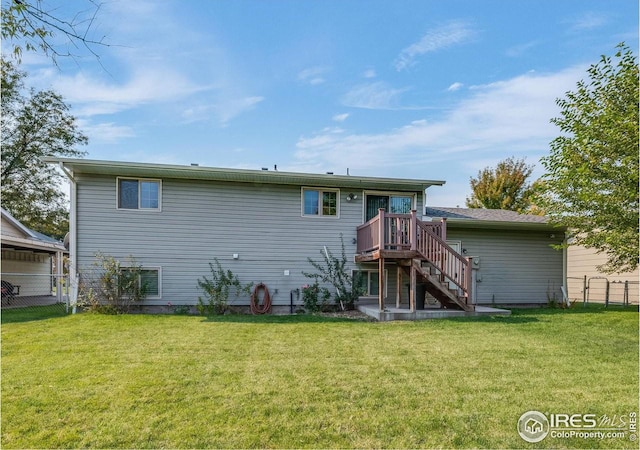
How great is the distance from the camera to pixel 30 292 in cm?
1461

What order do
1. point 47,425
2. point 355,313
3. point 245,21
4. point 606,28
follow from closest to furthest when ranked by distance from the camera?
point 47,425
point 245,21
point 606,28
point 355,313

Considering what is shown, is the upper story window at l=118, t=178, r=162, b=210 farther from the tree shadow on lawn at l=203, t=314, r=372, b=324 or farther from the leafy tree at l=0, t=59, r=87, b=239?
the leafy tree at l=0, t=59, r=87, b=239

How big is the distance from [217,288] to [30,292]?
1000 centimetres

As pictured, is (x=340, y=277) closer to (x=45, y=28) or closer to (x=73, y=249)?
(x=73, y=249)

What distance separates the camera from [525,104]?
9719mm

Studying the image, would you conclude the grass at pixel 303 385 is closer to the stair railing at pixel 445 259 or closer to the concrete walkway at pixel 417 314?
the concrete walkway at pixel 417 314

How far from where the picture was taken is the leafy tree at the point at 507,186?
929 inches

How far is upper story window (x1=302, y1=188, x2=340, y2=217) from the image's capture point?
35.0 ft

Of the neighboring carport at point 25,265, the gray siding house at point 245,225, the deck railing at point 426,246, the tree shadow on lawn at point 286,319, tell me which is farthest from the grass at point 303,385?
the neighboring carport at point 25,265

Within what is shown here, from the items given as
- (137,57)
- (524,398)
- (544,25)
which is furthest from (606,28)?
(137,57)

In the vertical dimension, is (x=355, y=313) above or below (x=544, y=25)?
below

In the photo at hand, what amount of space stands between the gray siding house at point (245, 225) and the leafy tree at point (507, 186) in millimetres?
→ 13487

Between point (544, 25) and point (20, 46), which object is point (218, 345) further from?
point (544, 25)

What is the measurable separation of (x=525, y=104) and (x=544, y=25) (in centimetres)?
190
